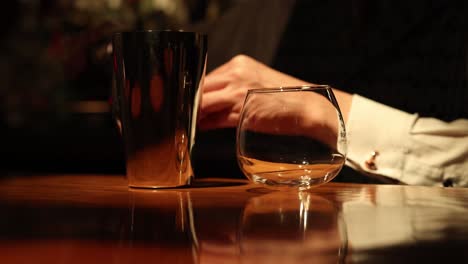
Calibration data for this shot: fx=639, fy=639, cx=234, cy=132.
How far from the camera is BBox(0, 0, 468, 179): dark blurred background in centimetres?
145

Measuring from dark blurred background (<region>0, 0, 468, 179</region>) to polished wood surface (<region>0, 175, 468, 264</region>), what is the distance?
190 mm

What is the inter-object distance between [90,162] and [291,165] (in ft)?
5.42

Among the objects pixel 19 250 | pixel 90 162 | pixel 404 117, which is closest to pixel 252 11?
pixel 90 162

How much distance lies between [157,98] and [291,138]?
155 mm

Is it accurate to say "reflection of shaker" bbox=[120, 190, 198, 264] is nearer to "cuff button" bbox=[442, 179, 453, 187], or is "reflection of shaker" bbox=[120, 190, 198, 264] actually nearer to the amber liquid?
the amber liquid

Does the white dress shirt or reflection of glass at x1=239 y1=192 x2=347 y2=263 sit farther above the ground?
reflection of glass at x1=239 y1=192 x2=347 y2=263

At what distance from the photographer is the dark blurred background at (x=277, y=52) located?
145cm

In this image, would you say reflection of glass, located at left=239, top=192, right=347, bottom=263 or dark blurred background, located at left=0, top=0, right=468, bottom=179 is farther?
dark blurred background, located at left=0, top=0, right=468, bottom=179

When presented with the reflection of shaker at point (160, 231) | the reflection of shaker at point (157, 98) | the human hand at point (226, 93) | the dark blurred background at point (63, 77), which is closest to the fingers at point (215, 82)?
the human hand at point (226, 93)

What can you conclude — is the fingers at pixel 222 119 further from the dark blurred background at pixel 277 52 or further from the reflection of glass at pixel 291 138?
the reflection of glass at pixel 291 138

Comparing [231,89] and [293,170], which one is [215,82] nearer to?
[231,89]

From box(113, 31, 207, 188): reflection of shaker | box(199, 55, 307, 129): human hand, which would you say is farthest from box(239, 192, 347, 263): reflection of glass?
box(199, 55, 307, 129): human hand

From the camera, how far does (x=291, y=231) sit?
0.43 meters

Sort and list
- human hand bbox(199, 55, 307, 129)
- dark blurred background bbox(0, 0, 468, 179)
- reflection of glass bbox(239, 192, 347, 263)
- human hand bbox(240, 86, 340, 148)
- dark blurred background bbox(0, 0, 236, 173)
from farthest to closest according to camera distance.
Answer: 1. dark blurred background bbox(0, 0, 236, 173)
2. dark blurred background bbox(0, 0, 468, 179)
3. human hand bbox(199, 55, 307, 129)
4. human hand bbox(240, 86, 340, 148)
5. reflection of glass bbox(239, 192, 347, 263)
